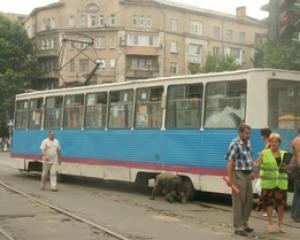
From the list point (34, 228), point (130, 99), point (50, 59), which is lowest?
point (34, 228)

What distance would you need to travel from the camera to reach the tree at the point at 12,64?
73.2 m

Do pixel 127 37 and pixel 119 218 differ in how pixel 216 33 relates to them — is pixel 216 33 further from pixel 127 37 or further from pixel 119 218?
pixel 119 218

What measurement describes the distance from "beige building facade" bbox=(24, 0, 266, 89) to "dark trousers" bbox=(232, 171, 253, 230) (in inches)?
2724

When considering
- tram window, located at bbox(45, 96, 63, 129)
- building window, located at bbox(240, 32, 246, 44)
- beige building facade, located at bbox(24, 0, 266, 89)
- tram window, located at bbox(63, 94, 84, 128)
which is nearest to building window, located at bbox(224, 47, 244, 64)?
beige building facade, located at bbox(24, 0, 266, 89)

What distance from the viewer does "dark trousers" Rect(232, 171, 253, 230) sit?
10594 millimetres

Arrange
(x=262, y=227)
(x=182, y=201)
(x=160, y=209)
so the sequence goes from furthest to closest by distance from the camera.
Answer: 1. (x=182, y=201)
2. (x=160, y=209)
3. (x=262, y=227)

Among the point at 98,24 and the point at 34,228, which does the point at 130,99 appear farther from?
the point at 98,24

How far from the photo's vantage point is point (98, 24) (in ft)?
278

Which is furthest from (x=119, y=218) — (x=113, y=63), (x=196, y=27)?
(x=196, y=27)

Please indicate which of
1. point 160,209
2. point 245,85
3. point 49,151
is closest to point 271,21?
point 245,85

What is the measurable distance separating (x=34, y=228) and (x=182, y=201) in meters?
5.02

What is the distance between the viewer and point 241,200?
10672 millimetres

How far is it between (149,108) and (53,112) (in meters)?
5.83

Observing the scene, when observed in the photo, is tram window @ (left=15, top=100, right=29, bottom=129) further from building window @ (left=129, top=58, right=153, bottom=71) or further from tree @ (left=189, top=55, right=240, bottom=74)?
building window @ (left=129, top=58, right=153, bottom=71)
